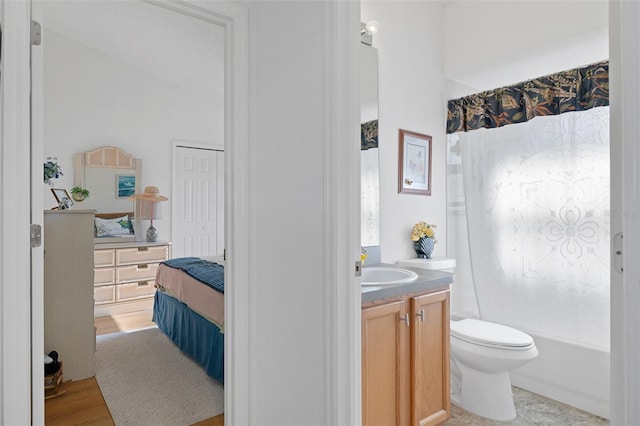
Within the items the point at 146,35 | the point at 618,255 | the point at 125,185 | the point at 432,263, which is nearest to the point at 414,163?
the point at 432,263

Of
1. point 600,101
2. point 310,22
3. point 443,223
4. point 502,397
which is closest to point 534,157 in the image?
point 600,101

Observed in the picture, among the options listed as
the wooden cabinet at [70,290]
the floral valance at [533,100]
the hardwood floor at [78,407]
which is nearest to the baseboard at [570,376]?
the floral valance at [533,100]

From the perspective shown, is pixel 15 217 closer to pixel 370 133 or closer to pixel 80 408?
pixel 80 408

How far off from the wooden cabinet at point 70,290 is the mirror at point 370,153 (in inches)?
80.4

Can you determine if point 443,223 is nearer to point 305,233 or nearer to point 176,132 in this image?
point 305,233

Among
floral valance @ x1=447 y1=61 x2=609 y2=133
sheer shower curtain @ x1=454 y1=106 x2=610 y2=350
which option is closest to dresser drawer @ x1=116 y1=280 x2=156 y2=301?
sheer shower curtain @ x1=454 y1=106 x2=610 y2=350

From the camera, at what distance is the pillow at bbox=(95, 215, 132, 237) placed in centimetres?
468

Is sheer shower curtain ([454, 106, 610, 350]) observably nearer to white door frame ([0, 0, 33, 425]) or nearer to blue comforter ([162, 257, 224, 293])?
blue comforter ([162, 257, 224, 293])

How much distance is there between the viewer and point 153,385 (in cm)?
270

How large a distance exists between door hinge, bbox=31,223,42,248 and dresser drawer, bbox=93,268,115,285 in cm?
343

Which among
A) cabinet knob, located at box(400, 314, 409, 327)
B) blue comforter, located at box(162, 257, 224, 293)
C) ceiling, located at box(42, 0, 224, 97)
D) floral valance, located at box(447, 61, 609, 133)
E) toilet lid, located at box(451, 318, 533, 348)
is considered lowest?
toilet lid, located at box(451, 318, 533, 348)

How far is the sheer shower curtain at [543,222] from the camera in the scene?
2.39m

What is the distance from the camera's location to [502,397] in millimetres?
2293

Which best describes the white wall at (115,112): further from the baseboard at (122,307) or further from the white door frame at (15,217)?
the white door frame at (15,217)
